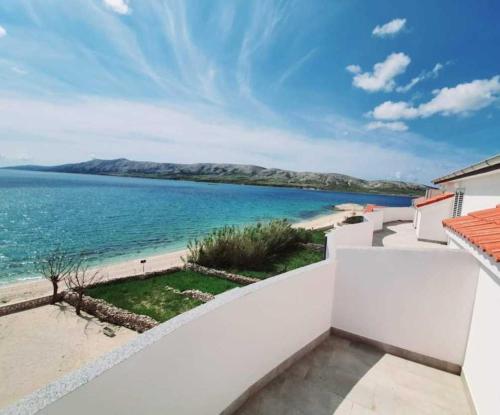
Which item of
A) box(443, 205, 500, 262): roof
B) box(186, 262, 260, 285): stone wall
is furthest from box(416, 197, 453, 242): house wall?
Result: box(186, 262, 260, 285): stone wall

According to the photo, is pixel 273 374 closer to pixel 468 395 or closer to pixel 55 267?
pixel 468 395

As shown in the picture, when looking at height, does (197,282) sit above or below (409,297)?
below

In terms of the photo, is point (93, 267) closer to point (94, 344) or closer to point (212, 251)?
point (212, 251)

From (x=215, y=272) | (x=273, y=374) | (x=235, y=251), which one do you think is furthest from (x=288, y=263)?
(x=273, y=374)

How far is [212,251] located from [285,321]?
8827 millimetres

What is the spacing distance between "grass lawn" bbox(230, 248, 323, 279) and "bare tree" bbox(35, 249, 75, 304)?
270 inches

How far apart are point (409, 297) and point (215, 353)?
322 centimetres

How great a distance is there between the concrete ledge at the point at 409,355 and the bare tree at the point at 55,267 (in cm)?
1057

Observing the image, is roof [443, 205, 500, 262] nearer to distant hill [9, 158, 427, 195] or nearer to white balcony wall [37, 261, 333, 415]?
white balcony wall [37, 261, 333, 415]

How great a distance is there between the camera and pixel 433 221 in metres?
12.6

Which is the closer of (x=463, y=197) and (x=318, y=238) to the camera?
(x=463, y=197)

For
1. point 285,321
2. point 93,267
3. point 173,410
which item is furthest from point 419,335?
point 93,267

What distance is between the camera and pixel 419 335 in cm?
421

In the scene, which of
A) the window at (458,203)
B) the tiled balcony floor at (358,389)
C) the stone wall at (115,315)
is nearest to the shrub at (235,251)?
the stone wall at (115,315)
